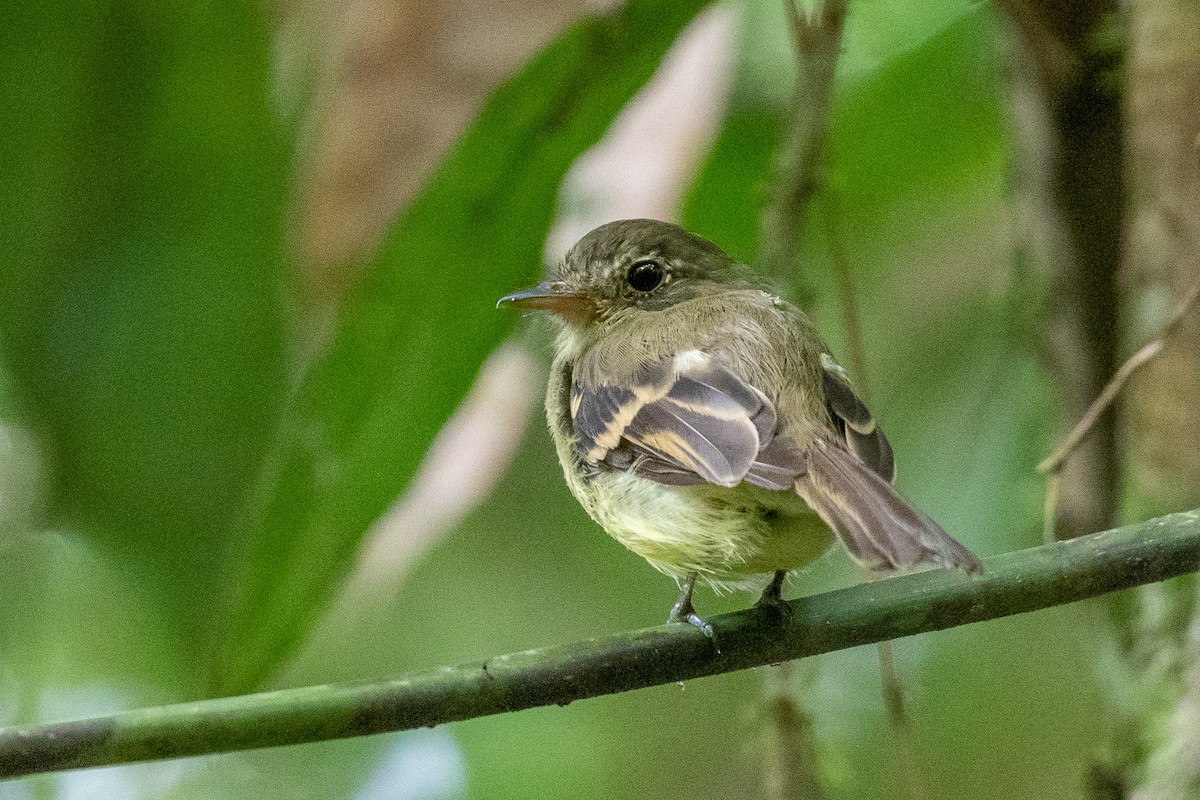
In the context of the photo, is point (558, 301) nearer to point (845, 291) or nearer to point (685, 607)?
point (845, 291)

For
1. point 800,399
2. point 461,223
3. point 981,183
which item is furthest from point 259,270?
point 981,183

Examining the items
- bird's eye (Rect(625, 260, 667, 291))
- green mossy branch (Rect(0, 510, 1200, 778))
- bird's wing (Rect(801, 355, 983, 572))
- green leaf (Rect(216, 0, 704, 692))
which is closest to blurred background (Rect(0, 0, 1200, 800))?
green leaf (Rect(216, 0, 704, 692))

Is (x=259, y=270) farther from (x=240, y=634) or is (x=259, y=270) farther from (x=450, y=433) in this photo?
(x=240, y=634)

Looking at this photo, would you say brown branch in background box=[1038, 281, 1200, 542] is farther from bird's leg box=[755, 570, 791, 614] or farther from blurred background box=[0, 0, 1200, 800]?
bird's leg box=[755, 570, 791, 614]

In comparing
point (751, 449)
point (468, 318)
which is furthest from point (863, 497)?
point (468, 318)

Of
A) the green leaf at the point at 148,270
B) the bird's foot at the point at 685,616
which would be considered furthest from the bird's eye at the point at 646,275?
the bird's foot at the point at 685,616

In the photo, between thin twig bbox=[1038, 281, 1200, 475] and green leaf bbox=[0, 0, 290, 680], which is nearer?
thin twig bbox=[1038, 281, 1200, 475]

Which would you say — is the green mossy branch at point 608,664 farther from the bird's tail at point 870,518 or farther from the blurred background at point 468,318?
the blurred background at point 468,318

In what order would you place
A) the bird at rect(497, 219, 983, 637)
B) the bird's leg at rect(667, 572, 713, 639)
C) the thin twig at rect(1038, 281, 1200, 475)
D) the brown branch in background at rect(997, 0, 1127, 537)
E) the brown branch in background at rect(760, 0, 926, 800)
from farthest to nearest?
the brown branch in background at rect(997, 0, 1127, 537) → the brown branch in background at rect(760, 0, 926, 800) → the bird's leg at rect(667, 572, 713, 639) → the thin twig at rect(1038, 281, 1200, 475) → the bird at rect(497, 219, 983, 637)
